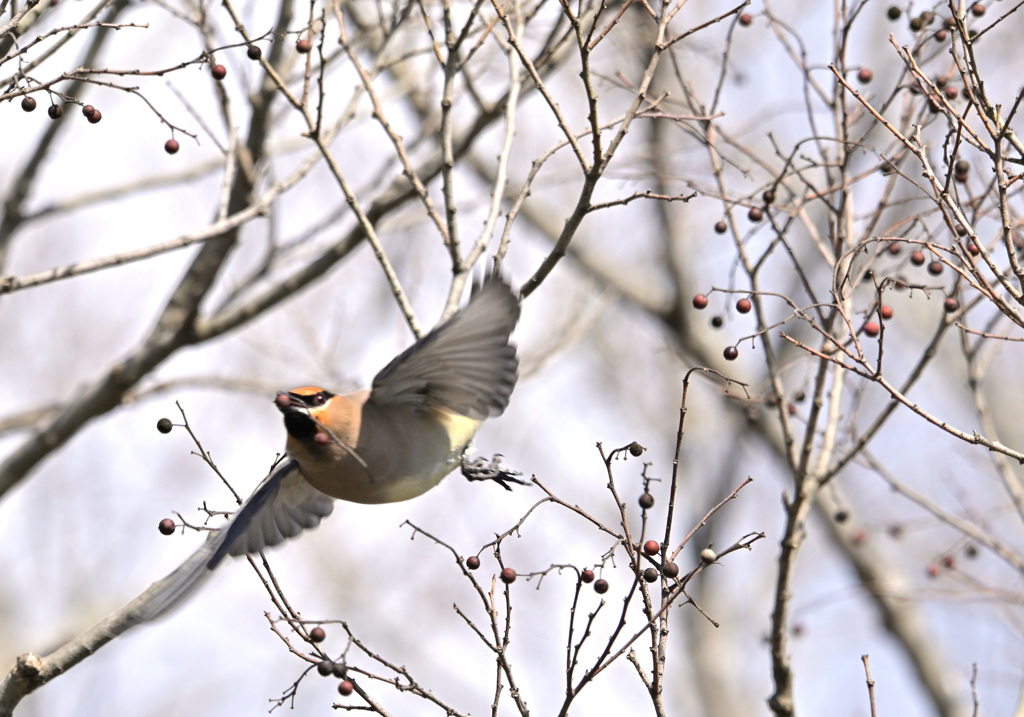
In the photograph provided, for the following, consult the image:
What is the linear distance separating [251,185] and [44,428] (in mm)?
1315

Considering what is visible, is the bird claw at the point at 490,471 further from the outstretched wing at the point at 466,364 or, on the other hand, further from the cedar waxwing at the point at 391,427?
the outstretched wing at the point at 466,364

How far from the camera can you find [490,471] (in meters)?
4.07

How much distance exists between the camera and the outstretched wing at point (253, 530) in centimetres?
311

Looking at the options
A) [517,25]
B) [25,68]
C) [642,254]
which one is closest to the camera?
[25,68]

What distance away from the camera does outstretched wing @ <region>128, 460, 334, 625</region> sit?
311cm

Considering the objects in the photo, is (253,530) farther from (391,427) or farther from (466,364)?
(466,364)

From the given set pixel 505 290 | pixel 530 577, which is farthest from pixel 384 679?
pixel 505 290

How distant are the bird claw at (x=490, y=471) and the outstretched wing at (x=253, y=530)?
0.51 metres

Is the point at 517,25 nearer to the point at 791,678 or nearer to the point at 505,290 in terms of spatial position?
the point at 505,290

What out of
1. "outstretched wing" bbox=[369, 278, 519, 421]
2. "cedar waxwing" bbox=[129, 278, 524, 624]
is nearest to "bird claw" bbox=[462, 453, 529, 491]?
"cedar waxwing" bbox=[129, 278, 524, 624]

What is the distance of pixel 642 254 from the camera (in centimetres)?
1125

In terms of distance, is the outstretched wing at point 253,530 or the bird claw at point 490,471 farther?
the bird claw at point 490,471

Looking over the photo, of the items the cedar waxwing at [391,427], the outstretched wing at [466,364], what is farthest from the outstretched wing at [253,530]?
the outstretched wing at [466,364]

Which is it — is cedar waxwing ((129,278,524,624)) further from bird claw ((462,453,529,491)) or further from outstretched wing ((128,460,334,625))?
bird claw ((462,453,529,491))
